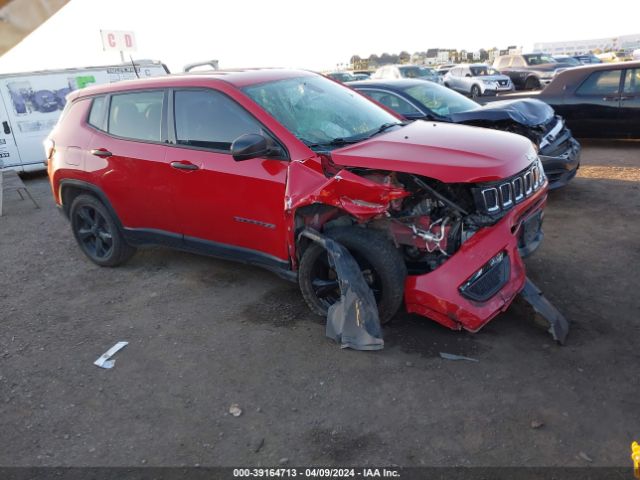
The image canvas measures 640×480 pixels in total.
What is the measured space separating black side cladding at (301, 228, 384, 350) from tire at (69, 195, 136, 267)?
2.57 metres

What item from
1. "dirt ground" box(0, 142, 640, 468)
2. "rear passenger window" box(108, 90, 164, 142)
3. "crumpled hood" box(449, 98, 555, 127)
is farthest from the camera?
"crumpled hood" box(449, 98, 555, 127)

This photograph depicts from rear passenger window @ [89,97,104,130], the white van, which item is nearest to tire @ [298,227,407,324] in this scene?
rear passenger window @ [89,97,104,130]

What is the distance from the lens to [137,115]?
465 cm

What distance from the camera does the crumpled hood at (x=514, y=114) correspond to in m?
6.22

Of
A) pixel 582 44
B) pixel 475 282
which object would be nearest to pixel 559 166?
pixel 475 282

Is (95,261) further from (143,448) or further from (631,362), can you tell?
(631,362)

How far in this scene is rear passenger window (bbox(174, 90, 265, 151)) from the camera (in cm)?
397

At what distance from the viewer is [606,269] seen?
4.41 meters

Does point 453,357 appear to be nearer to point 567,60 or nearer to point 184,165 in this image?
point 184,165

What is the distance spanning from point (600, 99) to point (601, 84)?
26cm

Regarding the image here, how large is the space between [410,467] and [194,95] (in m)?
3.23

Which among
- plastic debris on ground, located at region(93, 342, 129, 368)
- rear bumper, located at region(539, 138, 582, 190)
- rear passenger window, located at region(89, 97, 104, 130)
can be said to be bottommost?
plastic debris on ground, located at region(93, 342, 129, 368)

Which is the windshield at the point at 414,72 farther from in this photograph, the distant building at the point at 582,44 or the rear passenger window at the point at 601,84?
the distant building at the point at 582,44

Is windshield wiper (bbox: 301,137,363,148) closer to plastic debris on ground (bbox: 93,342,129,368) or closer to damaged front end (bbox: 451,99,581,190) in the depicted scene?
plastic debris on ground (bbox: 93,342,129,368)
